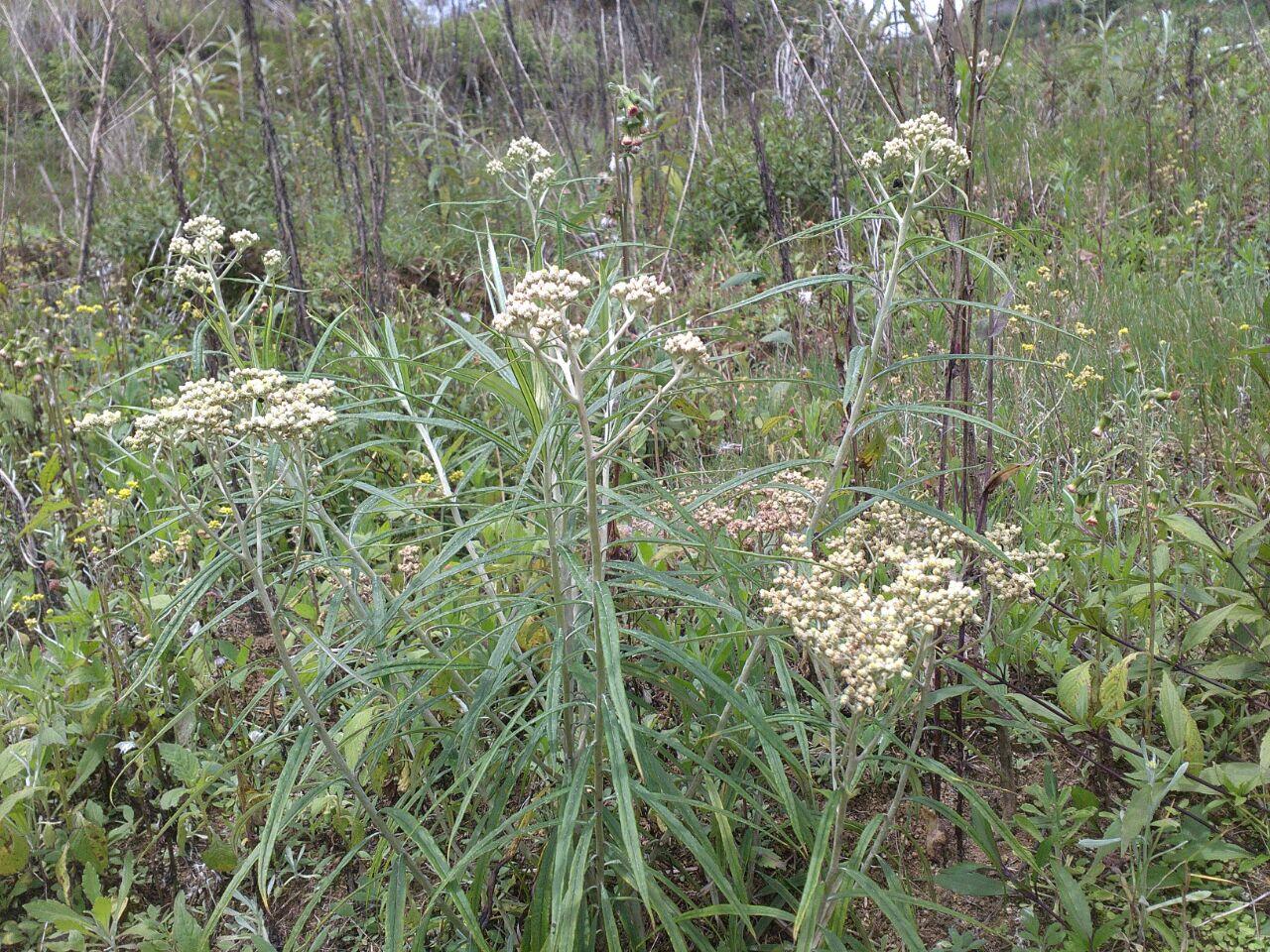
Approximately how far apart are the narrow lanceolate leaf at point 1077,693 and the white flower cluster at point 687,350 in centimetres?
97

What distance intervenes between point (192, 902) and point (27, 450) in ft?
6.93

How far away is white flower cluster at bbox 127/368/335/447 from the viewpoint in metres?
1.31

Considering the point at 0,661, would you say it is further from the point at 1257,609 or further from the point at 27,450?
the point at 1257,609

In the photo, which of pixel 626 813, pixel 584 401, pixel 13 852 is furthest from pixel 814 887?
pixel 13 852

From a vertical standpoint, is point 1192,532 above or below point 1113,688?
above

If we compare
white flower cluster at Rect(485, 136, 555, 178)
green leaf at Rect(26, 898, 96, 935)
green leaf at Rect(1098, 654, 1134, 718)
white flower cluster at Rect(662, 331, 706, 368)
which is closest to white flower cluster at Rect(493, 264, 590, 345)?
white flower cluster at Rect(662, 331, 706, 368)

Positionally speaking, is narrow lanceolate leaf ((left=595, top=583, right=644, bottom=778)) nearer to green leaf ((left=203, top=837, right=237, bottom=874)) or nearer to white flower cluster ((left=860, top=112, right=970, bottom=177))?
white flower cluster ((left=860, top=112, right=970, bottom=177))

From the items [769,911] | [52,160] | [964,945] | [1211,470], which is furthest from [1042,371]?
[52,160]

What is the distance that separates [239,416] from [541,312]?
603 mm

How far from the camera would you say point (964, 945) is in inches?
60.3

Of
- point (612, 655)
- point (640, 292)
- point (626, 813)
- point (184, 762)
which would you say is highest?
point (640, 292)

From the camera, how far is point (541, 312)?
1.14 metres

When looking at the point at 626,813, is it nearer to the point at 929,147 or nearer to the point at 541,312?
the point at 541,312

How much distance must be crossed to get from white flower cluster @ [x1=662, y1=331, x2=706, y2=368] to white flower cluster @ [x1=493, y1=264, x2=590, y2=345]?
103mm
